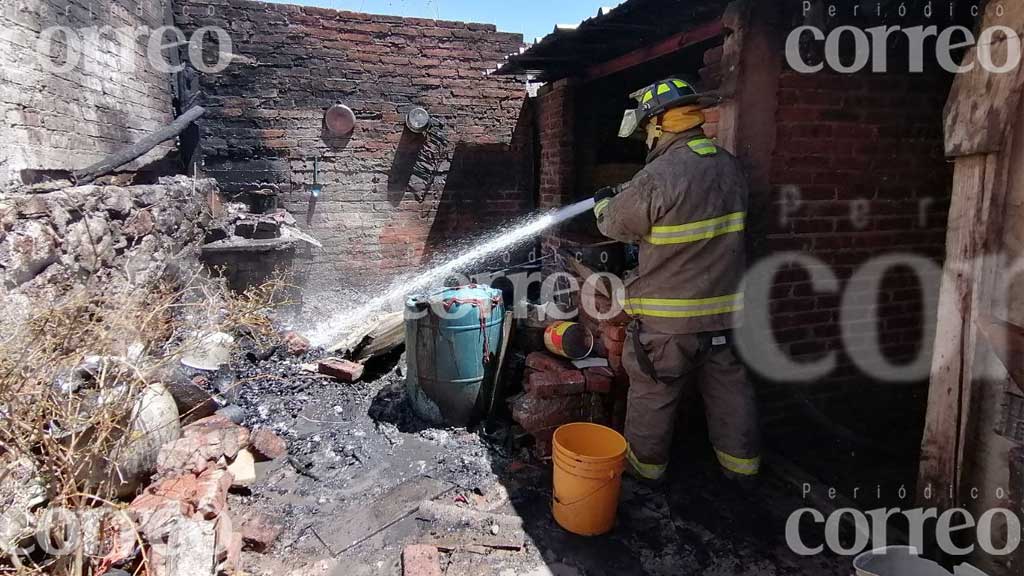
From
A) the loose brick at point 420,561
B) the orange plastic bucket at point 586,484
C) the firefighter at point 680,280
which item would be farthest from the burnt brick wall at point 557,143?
the loose brick at point 420,561

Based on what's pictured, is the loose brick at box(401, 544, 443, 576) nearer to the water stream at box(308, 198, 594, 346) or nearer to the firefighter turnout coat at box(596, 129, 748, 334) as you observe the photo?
the firefighter turnout coat at box(596, 129, 748, 334)

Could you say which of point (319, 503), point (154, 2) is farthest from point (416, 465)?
point (154, 2)

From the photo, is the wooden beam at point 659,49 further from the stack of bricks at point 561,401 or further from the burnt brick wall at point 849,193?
the stack of bricks at point 561,401

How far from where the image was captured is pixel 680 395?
3.37 m

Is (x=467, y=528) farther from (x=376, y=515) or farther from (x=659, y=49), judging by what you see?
(x=659, y=49)

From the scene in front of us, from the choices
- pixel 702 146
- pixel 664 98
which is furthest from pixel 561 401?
pixel 664 98

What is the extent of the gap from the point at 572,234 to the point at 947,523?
3.89 m

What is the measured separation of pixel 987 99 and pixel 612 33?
9.22 feet

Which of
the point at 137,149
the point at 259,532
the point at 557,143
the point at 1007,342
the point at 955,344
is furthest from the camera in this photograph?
the point at 557,143

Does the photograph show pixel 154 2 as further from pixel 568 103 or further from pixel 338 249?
pixel 568 103

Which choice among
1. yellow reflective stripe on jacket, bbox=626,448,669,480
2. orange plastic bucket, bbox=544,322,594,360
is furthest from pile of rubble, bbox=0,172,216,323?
yellow reflective stripe on jacket, bbox=626,448,669,480

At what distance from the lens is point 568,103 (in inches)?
245

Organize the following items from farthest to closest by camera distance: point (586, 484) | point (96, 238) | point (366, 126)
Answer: point (366, 126) → point (96, 238) → point (586, 484)

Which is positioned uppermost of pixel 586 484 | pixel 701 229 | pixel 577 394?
pixel 701 229
